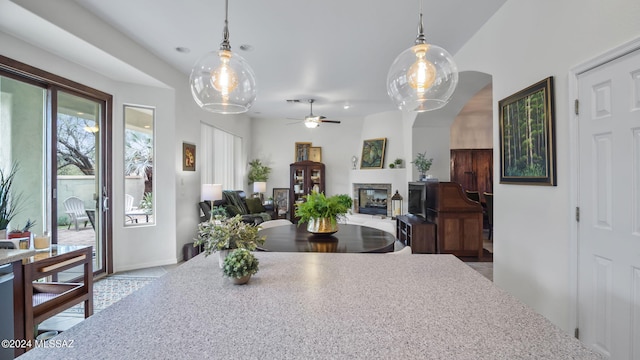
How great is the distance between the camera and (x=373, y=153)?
6602mm

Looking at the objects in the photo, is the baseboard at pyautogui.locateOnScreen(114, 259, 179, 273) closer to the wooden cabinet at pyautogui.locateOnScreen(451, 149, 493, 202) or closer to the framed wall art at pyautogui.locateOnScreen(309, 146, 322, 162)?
the framed wall art at pyautogui.locateOnScreen(309, 146, 322, 162)

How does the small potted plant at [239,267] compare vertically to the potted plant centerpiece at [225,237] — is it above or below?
below

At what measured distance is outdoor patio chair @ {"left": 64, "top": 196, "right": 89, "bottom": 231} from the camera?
3.08 metres

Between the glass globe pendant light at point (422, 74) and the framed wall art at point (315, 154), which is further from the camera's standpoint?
the framed wall art at point (315, 154)

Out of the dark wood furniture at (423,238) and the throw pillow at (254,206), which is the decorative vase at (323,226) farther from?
the throw pillow at (254,206)

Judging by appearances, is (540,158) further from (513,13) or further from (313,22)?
(313,22)

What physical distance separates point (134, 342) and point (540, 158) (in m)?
2.47

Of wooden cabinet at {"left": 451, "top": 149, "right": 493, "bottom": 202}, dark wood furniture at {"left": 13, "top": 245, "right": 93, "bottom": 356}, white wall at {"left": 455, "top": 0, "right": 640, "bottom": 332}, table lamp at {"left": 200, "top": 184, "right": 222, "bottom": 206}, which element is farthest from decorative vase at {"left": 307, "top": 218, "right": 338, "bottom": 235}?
wooden cabinet at {"left": 451, "top": 149, "right": 493, "bottom": 202}

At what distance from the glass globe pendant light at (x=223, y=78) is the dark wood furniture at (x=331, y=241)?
1.10 meters

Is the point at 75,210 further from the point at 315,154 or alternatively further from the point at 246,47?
the point at 315,154

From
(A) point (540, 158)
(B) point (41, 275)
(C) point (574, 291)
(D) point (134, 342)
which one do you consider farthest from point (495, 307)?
(B) point (41, 275)

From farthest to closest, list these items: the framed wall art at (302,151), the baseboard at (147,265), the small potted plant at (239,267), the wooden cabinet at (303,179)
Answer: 1. the framed wall art at (302,151)
2. the wooden cabinet at (303,179)
3. the baseboard at (147,265)
4. the small potted plant at (239,267)

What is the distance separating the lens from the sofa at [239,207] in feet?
15.1

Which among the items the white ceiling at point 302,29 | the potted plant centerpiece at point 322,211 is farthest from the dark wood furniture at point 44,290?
the white ceiling at point 302,29
